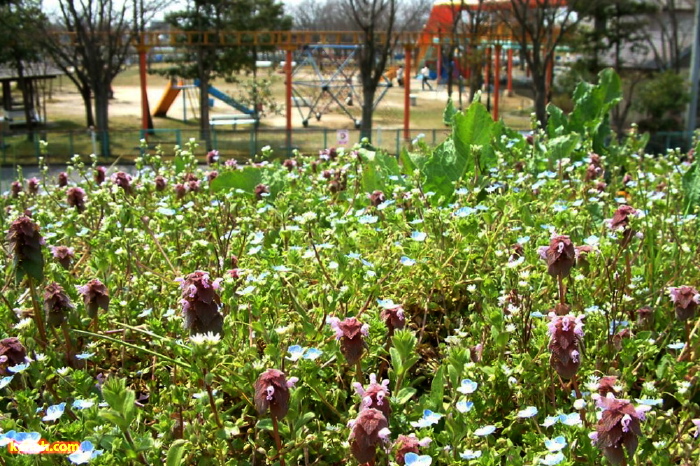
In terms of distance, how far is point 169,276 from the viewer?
2971mm

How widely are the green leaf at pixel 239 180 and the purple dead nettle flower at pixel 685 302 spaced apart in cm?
247

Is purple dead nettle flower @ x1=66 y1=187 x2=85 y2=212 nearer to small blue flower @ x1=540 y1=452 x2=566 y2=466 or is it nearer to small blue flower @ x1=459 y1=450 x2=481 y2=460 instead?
small blue flower @ x1=459 y1=450 x2=481 y2=460

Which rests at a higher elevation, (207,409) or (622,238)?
(622,238)

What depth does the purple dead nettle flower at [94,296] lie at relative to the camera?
90.4 inches

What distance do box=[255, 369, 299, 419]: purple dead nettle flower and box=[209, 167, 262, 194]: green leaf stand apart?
8.70 ft

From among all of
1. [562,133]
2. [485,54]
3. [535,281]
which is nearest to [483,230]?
[535,281]

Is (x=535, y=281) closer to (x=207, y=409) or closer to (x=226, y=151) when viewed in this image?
(x=207, y=409)

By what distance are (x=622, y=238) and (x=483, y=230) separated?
0.56 meters

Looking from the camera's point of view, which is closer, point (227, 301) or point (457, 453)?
point (457, 453)

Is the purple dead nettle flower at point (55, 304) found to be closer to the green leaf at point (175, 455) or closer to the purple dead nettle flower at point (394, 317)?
the green leaf at point (175, 455)

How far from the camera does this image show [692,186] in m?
4.06

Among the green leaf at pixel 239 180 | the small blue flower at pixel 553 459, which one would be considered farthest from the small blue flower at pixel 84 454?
the green leaf at pixel 239 180

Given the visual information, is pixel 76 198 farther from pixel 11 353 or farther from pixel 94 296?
pixel 11 353

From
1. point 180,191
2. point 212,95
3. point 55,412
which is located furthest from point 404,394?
point 212,95
